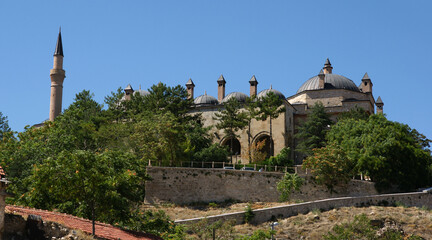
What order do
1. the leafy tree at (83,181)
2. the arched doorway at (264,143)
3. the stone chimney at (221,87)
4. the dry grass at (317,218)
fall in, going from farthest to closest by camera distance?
the stone chimney at (221,87) → the arched doorway at (264,143) → the dry grass at (317,218) → the leafy tree at (83,181)

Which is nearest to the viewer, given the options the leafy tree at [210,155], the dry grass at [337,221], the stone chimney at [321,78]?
the dry grass at [337,221]

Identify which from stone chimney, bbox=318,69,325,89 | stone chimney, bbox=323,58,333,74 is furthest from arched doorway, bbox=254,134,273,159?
stone chimney, bbox=323,58,333,74

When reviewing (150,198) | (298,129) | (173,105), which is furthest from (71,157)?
(298,129)

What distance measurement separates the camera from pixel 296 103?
5988 cm

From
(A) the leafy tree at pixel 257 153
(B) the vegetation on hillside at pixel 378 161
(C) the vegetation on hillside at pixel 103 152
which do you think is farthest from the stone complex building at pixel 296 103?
(B) the vegetation on hillside at pixel 378 161

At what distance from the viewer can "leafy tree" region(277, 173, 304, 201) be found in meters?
39.5

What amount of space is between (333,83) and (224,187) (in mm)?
25108

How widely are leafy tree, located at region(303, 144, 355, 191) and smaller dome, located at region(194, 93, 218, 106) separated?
2310cm

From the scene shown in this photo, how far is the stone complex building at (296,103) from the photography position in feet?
183

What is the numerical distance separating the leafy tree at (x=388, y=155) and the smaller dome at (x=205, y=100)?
21205 millimetres

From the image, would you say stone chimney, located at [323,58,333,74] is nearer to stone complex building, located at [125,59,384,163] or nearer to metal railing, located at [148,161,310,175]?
stone complex building, located at [125,59,384,163]

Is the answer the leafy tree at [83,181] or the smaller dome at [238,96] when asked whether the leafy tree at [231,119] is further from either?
the leafy tree at [83,181]

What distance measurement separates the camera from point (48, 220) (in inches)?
523

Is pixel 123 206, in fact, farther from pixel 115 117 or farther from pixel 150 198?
pixel 115 117
